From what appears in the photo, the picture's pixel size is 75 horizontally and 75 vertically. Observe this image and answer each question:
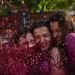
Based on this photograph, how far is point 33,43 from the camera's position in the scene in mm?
1000

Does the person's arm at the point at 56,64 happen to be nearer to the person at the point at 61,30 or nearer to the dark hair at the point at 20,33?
the person at the point at 61,30

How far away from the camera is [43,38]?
3.26 ft

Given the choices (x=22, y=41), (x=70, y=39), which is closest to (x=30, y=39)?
(x=22, y=41)

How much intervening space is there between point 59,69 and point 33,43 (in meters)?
0.13

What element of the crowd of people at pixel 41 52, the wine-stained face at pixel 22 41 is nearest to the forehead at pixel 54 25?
the crowd of people at pixel 41 52

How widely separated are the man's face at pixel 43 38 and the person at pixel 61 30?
0.02m

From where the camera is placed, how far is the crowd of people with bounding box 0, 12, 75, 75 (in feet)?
3.11

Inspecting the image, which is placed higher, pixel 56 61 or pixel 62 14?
pixel 62 14

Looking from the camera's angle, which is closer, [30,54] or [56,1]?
[30,54]

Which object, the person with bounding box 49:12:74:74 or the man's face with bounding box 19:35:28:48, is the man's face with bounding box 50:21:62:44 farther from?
the man's face with bounding box 19:35:28:48

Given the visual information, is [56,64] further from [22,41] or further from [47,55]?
[22,41]

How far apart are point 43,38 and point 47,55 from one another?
62 millimetres

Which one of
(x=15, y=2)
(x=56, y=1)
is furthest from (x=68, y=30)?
(x=56, y=1)

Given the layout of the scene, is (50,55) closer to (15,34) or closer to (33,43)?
(33,43)
